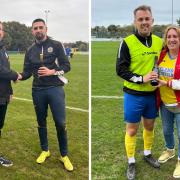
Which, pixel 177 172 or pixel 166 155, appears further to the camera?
pixel 166 155

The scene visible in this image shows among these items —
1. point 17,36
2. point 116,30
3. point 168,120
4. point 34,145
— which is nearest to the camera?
point 168,120

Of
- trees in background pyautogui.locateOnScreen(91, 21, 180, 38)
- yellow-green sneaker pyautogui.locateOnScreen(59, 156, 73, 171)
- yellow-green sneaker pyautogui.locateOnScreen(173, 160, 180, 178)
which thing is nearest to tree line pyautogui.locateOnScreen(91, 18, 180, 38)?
trees in background pyautogui.locateOnScreen(91, 21, 180, 38)

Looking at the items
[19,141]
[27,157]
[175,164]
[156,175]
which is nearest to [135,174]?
[156,175]

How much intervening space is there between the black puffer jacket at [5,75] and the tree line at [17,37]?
0.15m

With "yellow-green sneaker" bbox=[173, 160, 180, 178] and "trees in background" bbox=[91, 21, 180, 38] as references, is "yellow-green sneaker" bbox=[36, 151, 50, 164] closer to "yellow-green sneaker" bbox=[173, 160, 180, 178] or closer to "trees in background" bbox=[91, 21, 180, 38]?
"yellow-green sneaker" bbox=[173, 160, 180, 178]

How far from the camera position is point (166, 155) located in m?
2.71

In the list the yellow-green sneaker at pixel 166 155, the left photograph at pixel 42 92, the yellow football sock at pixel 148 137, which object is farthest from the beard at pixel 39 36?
the yellow-green sneaker at pixel 166 155

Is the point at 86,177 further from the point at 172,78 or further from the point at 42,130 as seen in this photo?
the point at 172,78

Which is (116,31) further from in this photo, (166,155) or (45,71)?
(166,155)

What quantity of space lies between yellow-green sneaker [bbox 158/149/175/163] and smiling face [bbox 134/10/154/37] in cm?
96

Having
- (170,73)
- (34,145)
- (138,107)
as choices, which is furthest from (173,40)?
(34,145)

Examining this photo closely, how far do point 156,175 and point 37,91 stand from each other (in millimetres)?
1063

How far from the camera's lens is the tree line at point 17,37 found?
2682mm

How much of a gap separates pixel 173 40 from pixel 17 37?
1.20 m
